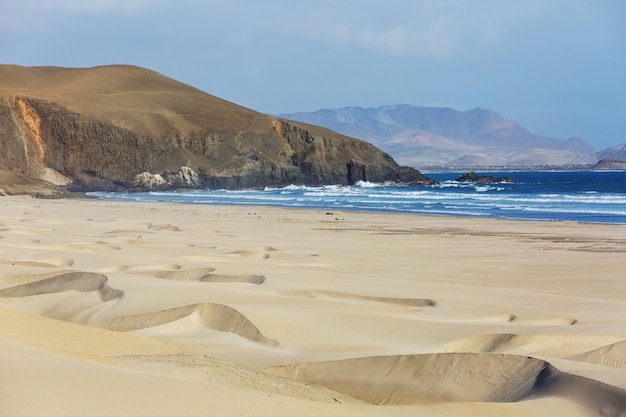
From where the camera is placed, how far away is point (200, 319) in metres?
7.45

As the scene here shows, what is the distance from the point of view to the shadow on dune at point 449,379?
4719 mm

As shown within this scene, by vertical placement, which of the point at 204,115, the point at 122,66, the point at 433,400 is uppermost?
the point at 122,66

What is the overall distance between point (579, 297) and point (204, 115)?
8442 centimetres

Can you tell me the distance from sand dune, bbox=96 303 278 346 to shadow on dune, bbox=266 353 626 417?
1.48 meters

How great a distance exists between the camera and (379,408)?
14.8 ft

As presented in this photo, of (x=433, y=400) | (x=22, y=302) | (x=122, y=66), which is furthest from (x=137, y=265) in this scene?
(x=122, y=66)

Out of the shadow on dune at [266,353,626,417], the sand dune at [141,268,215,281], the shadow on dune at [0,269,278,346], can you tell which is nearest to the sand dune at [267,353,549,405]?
the shadow on dune at [266,353,626,417]

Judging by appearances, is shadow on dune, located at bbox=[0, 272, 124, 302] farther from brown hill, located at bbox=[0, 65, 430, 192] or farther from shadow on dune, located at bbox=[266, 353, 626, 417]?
brown hill, located at bbox=[0, 65, 430, 192]

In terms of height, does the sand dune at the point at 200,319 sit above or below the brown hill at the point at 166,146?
below

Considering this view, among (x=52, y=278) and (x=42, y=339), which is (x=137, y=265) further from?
(x=42, y=339)

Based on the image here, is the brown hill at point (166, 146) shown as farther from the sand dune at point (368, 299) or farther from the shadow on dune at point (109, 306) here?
the sand dune at point (368, 299)

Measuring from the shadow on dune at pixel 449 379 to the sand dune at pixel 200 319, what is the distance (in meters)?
1.48

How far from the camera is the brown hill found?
72.6 m

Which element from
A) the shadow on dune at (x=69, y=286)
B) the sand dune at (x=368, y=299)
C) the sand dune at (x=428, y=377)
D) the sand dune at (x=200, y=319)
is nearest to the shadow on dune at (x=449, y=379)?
the sand dune at (x=428, y=377)
